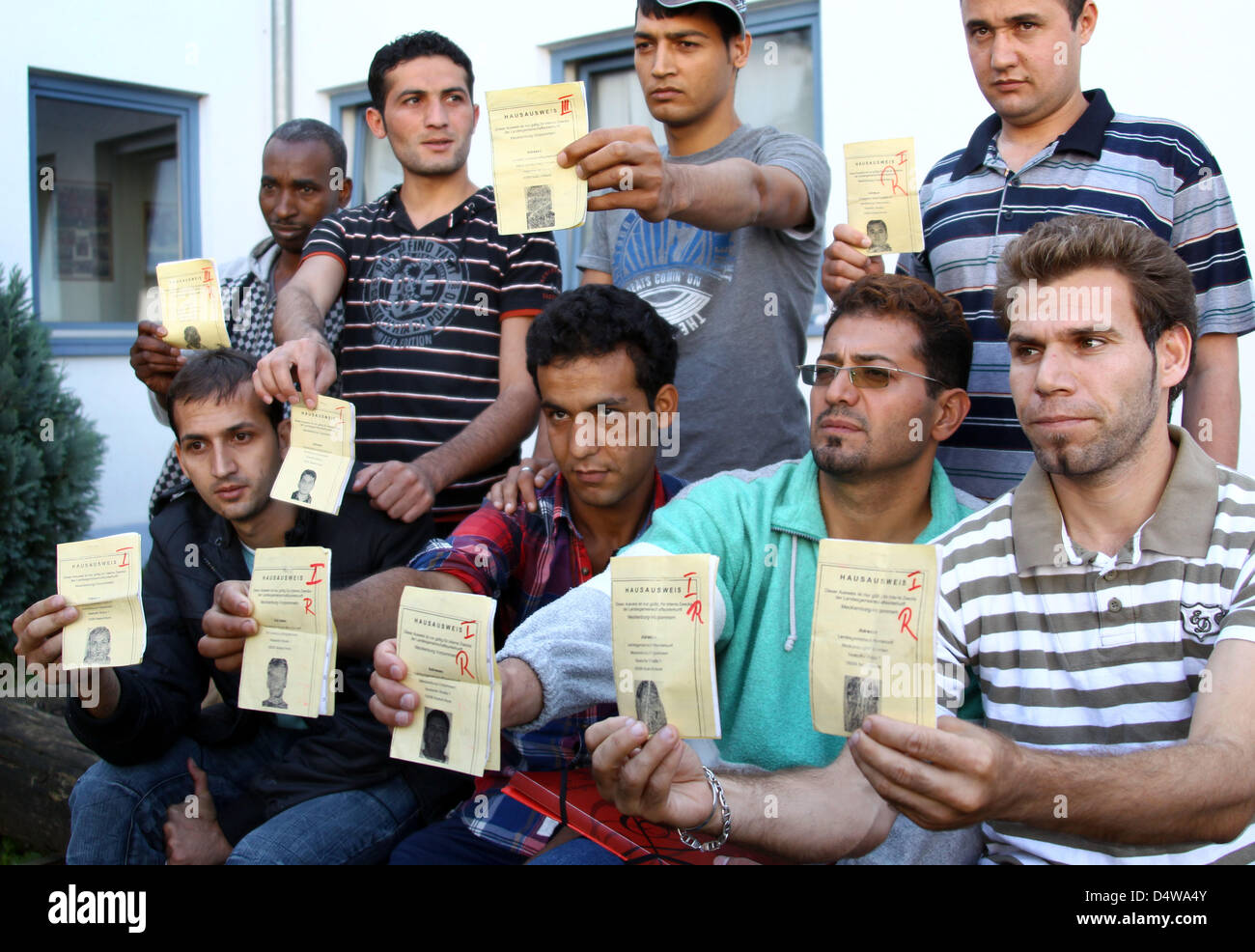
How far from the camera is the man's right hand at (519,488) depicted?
9.25 ft

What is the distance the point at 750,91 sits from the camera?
6.17 metres

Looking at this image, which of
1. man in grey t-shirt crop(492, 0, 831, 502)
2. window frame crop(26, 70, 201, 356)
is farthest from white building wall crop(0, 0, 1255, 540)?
man in grey t-shirt crop(492, 0, 831, 502)

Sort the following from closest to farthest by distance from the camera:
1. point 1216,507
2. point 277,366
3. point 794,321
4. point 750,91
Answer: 1. point 1216,507
2. point 277,366
3. point 794,321
4. point 750,91

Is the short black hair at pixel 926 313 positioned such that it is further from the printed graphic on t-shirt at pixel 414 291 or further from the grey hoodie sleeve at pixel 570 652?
the printed graphic on t-shirt at pixel 414 291

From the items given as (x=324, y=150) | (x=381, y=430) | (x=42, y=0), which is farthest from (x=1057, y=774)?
(x=42, y=0)

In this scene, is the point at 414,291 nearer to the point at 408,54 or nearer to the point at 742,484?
the point at 408,54

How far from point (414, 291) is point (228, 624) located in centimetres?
125

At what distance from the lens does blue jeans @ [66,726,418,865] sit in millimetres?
2592

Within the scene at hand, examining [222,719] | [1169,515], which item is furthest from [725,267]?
[222,719]

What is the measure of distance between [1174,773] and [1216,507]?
21.2 inches

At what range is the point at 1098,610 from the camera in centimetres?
204

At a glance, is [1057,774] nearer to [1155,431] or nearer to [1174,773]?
[1174,773]

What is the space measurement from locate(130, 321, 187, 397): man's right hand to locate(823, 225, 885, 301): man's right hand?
190 centimetres

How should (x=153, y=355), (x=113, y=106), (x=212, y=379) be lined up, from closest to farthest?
(x=212, y=379) → (x=153, y=355) → (x=113, y=106)
